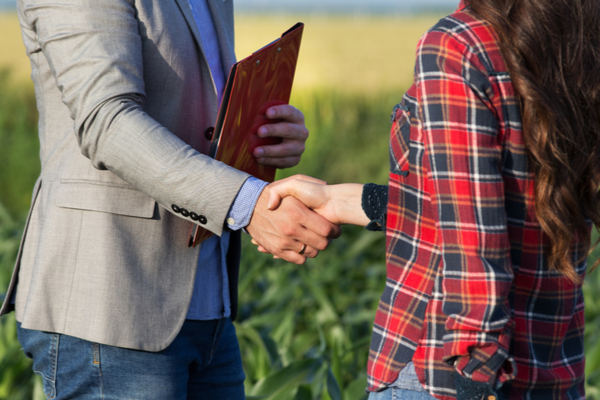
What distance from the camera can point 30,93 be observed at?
6.31m

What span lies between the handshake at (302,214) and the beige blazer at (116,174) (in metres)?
0.12

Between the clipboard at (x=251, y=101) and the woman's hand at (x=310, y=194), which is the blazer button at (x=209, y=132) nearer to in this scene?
the clipboard at (x=251, y=101)

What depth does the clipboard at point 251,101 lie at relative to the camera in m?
1.46

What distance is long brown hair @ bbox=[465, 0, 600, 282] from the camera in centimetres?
106

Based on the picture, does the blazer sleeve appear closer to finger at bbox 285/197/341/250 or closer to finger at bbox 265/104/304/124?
finger at bbox 285/197/341/250

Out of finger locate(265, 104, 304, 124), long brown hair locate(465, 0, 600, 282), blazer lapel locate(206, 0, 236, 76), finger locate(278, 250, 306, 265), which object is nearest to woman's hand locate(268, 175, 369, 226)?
finger locate(278, 250, 306, 265)

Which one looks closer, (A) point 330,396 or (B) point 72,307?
(B) point 72,307

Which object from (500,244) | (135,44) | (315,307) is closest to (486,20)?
(500,244)

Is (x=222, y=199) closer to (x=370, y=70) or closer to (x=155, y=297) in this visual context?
(x=155, y=297)

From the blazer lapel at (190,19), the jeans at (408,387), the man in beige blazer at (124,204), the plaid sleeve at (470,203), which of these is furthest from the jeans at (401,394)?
the blazer lapel at (190,19)

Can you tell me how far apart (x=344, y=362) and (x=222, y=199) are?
1586 millimetres

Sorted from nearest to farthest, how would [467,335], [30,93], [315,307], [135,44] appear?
[467,335], [135,44], [315,307], [30,93]

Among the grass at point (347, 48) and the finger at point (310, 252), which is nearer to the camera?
the finger at point (310, 252)

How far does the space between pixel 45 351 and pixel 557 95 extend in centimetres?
132
